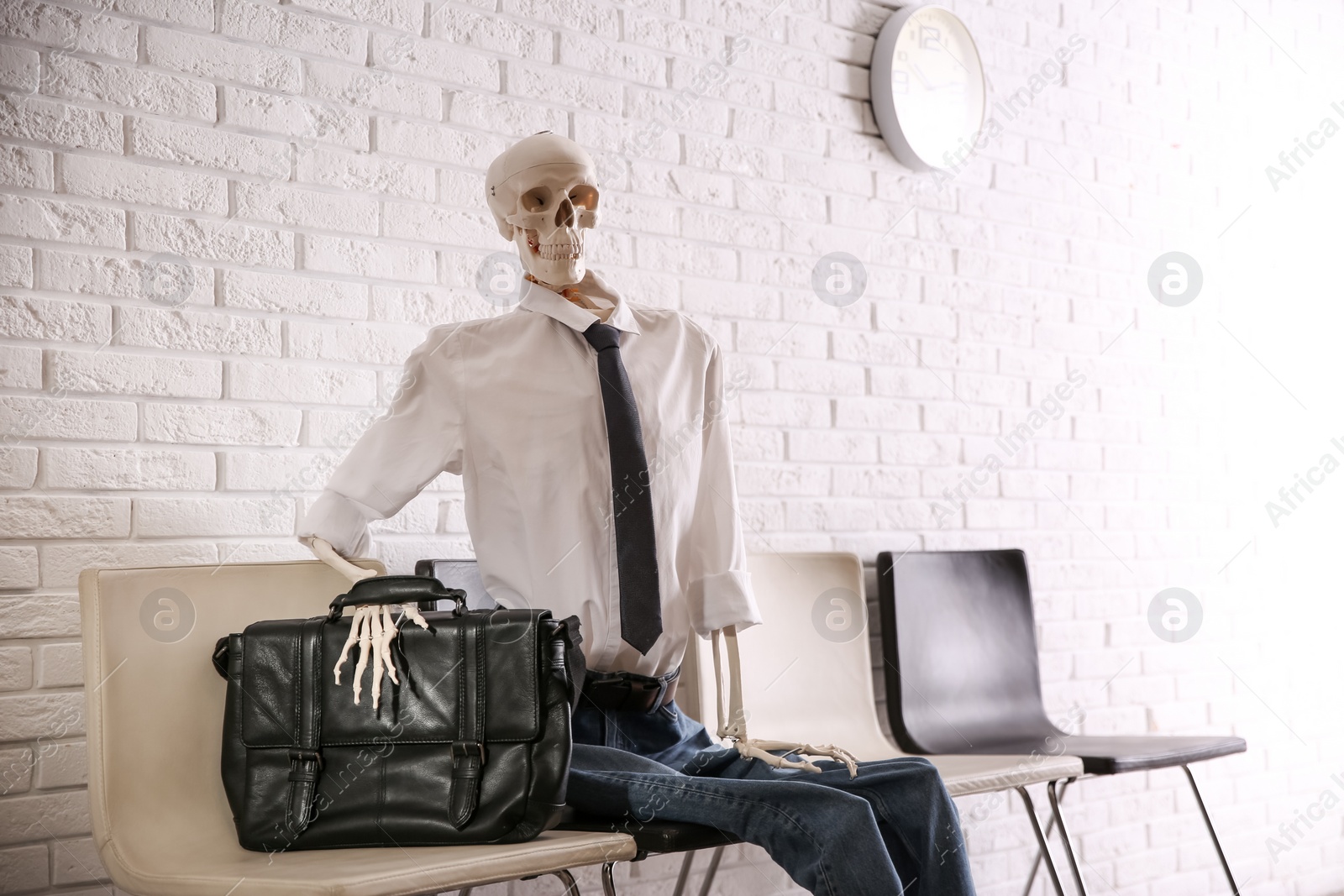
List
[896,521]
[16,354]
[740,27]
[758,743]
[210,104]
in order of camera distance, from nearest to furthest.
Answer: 1. [758,743]
2. [16,354]
3. [210,104]
4. [740,27]
5. [896,521]

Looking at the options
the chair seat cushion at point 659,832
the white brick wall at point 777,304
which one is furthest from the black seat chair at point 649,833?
the white brick wall at point 777,304

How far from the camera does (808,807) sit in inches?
59.7

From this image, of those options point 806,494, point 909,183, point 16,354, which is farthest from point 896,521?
point 16,354

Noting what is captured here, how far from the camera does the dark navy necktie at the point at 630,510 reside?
1730mm

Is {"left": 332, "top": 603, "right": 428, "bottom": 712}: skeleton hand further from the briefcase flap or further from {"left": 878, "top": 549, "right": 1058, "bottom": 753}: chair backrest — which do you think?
{"left": 878, "top": 549, "right": 1058, "bottom": 753}: chair backrest

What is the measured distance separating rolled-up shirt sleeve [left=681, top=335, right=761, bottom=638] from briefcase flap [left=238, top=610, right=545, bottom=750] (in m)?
0.39

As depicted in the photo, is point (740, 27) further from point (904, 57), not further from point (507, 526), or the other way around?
point (507, 526)

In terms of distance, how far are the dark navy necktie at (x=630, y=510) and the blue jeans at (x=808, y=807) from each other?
0.47 feet

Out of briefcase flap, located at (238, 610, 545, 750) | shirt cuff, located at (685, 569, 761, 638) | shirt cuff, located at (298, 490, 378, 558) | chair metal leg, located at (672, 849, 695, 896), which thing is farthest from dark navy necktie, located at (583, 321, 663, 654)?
chair metal leg, located at (672, 849, 695, 896)

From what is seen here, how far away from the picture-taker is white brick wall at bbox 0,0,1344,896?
1958 millimetres

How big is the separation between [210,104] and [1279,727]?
333 cm

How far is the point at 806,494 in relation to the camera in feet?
9.33

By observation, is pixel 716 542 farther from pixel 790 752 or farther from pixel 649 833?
pixel 649 833

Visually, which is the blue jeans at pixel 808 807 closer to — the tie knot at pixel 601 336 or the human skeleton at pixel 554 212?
the human skeleton at pixel 554 212
